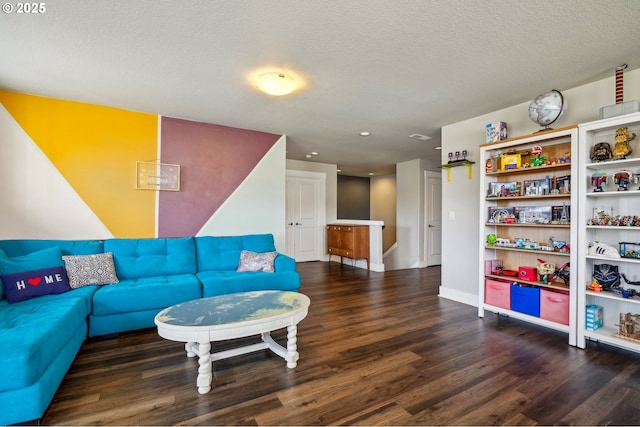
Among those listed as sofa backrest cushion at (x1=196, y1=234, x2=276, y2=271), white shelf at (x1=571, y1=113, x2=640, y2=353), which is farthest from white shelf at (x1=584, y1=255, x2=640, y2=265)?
sofa backrest cushion at (x1=196, y1=234, x2=276, y2=271)

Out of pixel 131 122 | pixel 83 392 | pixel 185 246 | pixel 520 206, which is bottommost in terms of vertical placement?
pixel 83 392

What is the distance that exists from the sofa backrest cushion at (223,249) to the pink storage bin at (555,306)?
3100mm

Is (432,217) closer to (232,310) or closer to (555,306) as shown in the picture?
(555,306)

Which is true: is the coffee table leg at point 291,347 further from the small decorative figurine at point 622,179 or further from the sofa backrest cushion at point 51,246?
the small decorative figurine at point 622,179

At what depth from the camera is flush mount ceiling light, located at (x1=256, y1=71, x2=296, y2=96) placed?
2611 mm

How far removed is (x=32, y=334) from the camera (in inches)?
65.4

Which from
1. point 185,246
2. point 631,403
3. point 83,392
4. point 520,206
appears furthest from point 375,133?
point 83,392

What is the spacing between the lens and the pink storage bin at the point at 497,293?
3.13m

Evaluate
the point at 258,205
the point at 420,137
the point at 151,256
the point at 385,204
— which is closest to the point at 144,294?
the point at 151,256

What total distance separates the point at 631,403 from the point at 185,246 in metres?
3.97

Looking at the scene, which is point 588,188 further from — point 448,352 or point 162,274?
point 162,274

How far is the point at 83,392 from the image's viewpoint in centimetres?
186

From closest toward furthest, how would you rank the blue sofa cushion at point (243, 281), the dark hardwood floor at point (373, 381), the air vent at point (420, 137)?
the dark hardwood floor at point (373, 381)
the blue sofa cushion at point (243, 281)
the air vent at point (420, 137)

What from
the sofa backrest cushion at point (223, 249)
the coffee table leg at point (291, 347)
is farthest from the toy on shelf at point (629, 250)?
the sofa backrest cushion at point (223, 249)
